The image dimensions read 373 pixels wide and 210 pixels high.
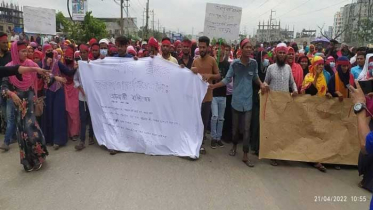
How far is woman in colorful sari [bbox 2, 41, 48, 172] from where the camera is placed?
4.46 meters

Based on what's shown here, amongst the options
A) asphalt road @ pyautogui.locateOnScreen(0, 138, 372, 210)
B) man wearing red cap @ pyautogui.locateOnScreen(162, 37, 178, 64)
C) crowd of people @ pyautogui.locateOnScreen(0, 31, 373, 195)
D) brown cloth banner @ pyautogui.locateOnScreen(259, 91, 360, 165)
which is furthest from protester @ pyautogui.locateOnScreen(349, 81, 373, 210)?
man wearing red cap @ pyautogui.locateOnScreen(162, 37, 178, 64)

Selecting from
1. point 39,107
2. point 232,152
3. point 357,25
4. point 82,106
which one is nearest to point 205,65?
point 232,152

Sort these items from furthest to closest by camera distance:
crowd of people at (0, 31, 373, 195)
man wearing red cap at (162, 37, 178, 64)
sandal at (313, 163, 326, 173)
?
man wearing red cap at (162, 37, 178, 64) < sandal at (313, 163, 326, 173) < crowd of people at (0, 31, 373, 195)

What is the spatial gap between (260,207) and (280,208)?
228mm

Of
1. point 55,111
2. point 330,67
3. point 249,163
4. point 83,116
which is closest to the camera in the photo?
point 249,163

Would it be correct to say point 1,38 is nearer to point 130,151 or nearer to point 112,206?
point 130,151

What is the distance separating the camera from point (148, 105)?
17.0ft

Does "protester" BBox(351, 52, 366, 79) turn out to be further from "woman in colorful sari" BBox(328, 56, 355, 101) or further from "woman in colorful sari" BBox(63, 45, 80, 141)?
"woman in colorful sari" BBox(63, 45, 80, 141)

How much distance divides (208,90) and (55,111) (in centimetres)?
280

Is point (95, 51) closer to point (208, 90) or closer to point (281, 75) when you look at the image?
point (208, 90)

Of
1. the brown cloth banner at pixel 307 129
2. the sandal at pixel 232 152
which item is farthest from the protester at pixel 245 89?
the sandal at pixel 232 152

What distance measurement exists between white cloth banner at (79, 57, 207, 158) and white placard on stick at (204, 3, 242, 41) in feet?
7.09

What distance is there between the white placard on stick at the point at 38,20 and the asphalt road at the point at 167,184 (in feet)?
26.2

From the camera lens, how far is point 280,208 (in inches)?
139
